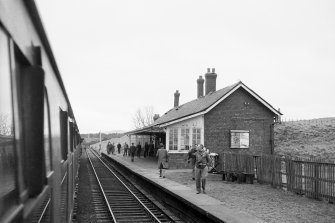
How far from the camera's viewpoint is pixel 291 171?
44.8 ft

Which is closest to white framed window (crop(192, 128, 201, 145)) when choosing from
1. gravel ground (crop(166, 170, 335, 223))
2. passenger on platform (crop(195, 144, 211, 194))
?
gravel ground (crop(166, 170, 335, 223))

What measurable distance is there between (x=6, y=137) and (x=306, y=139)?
1577 inches

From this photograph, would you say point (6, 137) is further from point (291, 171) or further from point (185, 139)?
point (185, 139)

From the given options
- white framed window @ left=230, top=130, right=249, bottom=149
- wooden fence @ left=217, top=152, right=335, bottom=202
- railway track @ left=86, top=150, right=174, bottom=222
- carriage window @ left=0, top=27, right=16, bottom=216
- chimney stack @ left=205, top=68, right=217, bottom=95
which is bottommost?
railway track @ left=86, top=150, right=174, bottom=222

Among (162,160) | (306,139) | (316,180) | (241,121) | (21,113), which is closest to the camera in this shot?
(21,113)

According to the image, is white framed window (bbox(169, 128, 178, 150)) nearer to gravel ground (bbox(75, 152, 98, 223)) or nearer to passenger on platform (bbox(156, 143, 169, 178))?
passenger on platform (bbox(156, 143, 169, 178))

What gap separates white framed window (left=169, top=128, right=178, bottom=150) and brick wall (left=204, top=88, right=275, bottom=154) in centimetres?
201

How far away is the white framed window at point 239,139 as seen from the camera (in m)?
25.4

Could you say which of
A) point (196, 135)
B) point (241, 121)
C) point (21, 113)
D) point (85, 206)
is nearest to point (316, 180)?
point (85, 206)

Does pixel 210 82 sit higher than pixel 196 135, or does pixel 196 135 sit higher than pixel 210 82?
pixel 210 82

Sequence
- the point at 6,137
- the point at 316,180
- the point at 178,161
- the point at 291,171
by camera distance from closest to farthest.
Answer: the point at 6,137 → the point at 316,180 → the point at 291,171 → the point at 178,161

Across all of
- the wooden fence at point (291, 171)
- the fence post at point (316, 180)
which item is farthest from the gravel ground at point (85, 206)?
the fence post at point (316, 180)

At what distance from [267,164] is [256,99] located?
10732 mm

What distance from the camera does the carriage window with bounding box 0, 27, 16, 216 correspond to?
1693 mm
